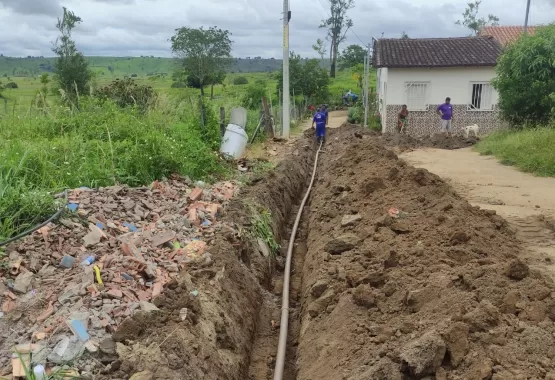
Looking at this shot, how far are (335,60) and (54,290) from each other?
63156mm

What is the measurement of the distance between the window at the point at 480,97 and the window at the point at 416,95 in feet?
6.17

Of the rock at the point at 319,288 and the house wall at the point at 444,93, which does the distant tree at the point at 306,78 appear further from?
the rock at the point at 319,288

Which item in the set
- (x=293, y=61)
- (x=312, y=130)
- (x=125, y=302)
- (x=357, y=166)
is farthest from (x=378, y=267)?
(x=293, y=61)

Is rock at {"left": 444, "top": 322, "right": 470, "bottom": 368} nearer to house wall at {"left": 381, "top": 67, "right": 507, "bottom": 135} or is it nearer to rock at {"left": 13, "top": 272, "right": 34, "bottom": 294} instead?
rock at {"left": 13, "top": 272, "right": 34, "bottom": 294}

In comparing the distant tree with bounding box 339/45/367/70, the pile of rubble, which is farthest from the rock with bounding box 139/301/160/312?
the distant tree with bounding box 339/45/367/70

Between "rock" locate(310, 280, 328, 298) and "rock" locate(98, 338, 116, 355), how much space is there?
8.24ft

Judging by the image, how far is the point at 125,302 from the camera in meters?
4.78

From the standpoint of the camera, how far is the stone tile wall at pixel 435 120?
2225 centimetres

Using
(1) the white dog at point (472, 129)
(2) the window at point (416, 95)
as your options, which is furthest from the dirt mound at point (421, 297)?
(2) the window at point (416, 95)

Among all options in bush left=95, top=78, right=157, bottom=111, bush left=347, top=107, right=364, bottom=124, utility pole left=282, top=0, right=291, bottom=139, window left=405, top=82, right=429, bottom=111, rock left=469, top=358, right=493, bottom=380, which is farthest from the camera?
bush left=347, top=107, right=364, bottom=124

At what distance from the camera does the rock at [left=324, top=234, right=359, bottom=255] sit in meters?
6.95

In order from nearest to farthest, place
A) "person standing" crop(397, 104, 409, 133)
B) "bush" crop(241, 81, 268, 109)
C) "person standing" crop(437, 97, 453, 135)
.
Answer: "person standing" crop(437, 97, 453, 135)
"person standing" crop(397, 104, 409, 133)
"bush" crop(241, 81, 268, 109)

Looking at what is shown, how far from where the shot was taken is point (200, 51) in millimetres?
39438

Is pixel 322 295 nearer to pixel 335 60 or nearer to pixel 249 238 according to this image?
pixel 249 238
